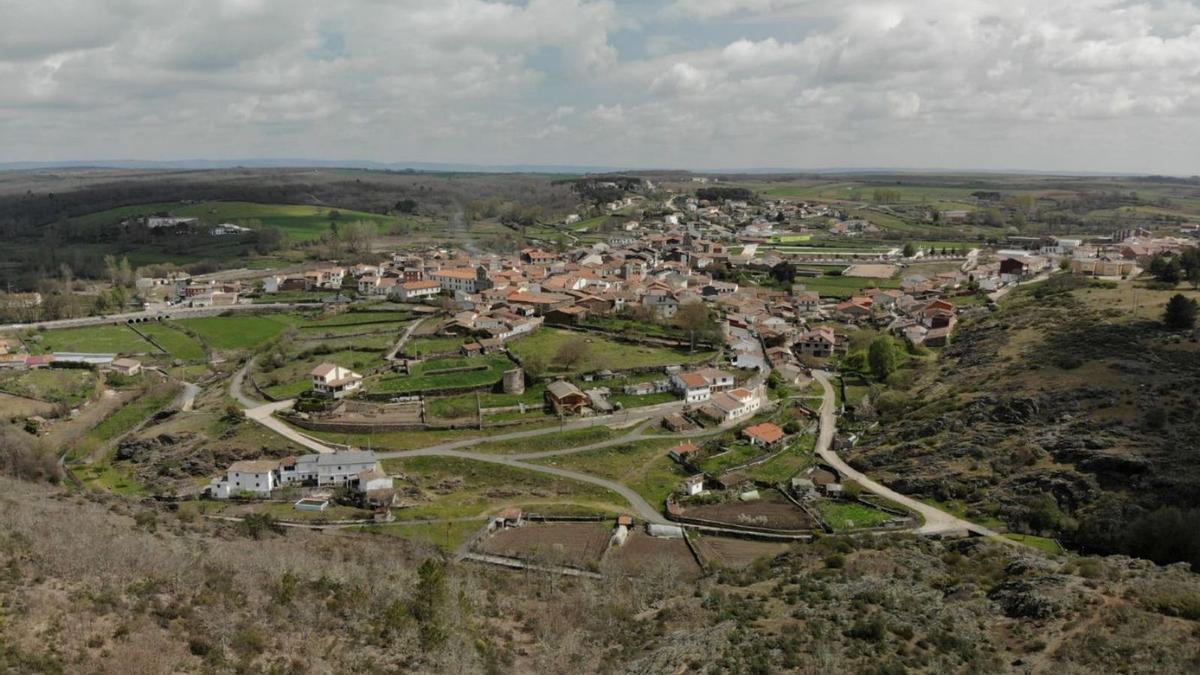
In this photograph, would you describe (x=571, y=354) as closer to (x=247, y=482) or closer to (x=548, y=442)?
(x=548, y=442)

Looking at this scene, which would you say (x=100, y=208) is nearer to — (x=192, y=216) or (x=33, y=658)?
(x=192, y=216)

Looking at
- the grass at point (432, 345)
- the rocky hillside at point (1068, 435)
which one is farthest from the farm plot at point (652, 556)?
the grass at point (432, 345)

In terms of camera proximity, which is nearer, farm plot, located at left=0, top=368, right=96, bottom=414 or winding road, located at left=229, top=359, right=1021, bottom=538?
winding road, located at left=229, top=359, right=1021, bottom=538

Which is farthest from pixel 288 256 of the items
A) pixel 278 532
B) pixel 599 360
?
pixel 278 532

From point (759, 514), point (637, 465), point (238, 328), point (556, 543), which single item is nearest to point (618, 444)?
point (637, 465)

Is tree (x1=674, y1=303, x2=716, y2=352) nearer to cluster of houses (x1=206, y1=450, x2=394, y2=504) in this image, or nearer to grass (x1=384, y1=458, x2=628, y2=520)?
grass (x1=384, y1=458, x2=628, y2=520)

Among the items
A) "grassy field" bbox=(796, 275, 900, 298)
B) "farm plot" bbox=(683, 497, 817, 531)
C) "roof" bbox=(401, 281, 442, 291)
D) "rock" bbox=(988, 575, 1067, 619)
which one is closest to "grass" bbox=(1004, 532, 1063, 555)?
"rock" bbox=(988, 575, 1067, 619)
